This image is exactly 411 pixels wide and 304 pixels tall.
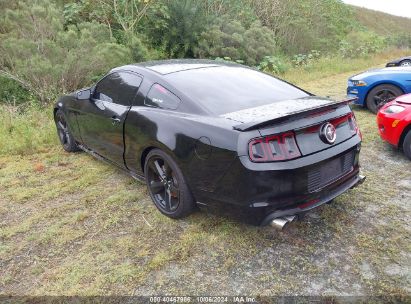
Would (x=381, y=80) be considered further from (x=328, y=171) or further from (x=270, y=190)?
(x=270, y=190)

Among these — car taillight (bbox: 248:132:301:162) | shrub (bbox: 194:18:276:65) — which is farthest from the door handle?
shrub (bbox: 194:18:276:65)

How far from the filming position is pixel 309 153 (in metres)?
2.76

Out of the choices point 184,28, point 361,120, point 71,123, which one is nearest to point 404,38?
point 184,28

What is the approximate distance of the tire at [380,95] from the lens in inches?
262

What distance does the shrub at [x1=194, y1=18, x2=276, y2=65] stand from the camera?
12047mm

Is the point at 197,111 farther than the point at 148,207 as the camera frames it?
No

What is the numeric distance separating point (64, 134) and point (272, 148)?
155 inches

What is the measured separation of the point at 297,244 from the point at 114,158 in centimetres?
222

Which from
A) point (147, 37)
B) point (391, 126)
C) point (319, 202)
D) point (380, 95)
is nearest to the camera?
point (319, 202)

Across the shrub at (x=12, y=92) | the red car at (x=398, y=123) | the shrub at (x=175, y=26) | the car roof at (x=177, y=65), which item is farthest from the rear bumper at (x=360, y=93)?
the shrub at (x=12, y=92)

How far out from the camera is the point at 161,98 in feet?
11.3

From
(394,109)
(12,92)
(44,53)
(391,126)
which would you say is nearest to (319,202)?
(391,126)

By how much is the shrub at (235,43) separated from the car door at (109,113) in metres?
8.02

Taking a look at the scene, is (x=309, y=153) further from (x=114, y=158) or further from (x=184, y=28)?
(x=184, y=28)
